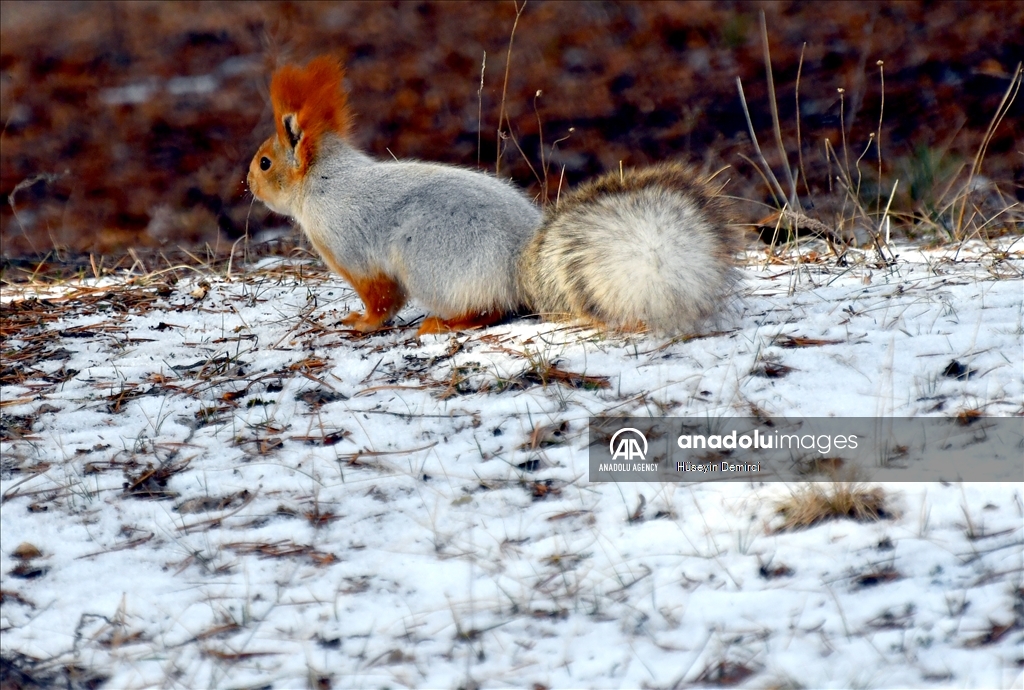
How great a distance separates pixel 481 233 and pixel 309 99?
0.98m

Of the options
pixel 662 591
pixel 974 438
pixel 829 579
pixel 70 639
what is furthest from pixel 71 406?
pixel 974 438

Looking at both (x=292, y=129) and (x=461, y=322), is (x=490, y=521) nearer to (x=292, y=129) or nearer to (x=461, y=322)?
(x=461, y=322)

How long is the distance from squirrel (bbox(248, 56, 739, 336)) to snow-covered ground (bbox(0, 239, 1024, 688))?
0.17 meters

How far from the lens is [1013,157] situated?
7090 millimetres

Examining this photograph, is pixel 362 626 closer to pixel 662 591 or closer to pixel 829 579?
pixel 662 591

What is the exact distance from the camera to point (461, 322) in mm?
3955

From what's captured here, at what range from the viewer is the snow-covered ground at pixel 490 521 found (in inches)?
84.5

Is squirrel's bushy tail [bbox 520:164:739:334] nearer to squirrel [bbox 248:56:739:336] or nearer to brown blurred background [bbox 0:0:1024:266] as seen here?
squirrel [bbox 248:56:739:336]

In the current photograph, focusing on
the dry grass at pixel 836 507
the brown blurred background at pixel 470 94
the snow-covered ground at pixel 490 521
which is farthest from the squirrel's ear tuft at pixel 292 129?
the brown blurred background at pixel 470 94

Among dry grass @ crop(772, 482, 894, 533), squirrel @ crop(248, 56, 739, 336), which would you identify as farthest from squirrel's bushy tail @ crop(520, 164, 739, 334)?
dry grass @ crop(772, 482, 894, 533)

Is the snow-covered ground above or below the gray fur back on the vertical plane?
below

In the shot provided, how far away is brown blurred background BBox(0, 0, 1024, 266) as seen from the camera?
8109 millimetres

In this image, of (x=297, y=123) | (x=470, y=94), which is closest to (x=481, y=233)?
(x=297, y=123)

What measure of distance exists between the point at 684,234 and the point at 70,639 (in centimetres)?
218
